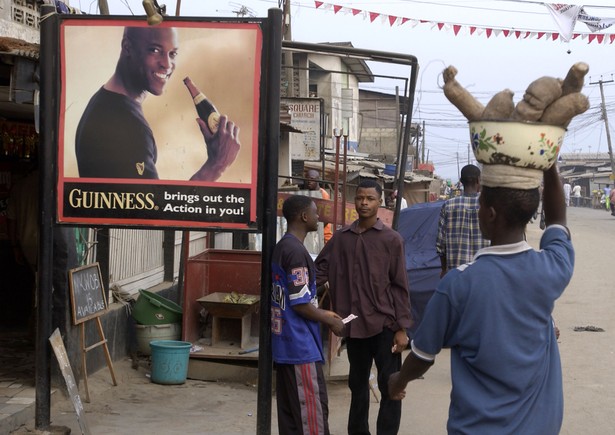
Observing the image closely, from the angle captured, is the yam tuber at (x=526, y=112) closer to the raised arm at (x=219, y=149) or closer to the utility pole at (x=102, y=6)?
the raised arm at (x=219, y=149)

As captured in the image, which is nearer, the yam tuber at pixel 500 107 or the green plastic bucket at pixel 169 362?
the yam tuber at pixel 500 107

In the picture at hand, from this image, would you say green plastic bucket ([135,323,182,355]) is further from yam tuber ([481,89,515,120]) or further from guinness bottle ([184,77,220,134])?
yam tuber ([481,89,515,120])

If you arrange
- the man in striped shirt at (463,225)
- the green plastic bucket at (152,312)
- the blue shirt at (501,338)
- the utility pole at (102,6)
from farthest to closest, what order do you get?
the utility pole at (102,6) → the green plastic bucket at (152,312) → the man in striped shirt at (463,225) → the blue shirt at (501,338)

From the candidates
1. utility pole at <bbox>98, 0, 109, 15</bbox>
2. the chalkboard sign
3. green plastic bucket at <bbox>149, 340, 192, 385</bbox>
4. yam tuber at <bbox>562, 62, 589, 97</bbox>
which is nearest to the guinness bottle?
the chalkboard sign

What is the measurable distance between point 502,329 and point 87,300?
17.3 feet

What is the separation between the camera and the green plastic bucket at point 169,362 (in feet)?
26.5

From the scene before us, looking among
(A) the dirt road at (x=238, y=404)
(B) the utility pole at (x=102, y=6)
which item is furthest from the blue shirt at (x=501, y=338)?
(B) the utility pole at (x=102, y=6)

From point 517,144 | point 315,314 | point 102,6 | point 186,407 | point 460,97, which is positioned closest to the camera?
point 517,144

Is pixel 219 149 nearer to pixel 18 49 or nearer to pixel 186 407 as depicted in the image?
pixel 18 49

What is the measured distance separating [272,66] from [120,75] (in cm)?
98

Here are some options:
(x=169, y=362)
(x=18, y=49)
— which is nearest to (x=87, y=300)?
(x=169, y=362)

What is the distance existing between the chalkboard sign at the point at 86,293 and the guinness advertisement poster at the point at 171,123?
1.90 meters

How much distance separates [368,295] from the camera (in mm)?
5992

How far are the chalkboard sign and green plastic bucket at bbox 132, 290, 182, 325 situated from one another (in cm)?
76
